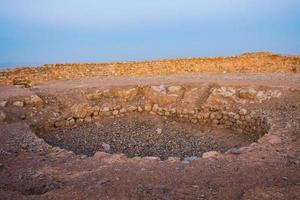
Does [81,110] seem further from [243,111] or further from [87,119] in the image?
[243,111]

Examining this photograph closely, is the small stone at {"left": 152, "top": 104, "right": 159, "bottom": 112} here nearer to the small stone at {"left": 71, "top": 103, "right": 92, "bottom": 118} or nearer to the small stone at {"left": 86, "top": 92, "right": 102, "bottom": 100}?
the small stone at {"left": 86, "top": 92, "right": 102, "bottom": 100}

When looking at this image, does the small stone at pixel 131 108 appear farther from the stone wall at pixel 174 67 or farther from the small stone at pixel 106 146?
the stone wall at pixel 174 67

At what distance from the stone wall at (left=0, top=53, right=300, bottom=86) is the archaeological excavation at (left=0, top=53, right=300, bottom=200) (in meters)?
0.04

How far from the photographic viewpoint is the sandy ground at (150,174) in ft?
16.3

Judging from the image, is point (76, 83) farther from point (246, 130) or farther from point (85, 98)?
point (246, 130)

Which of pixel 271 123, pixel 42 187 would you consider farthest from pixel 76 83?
pixel 42 187

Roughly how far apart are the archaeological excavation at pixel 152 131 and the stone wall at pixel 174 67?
0.04m

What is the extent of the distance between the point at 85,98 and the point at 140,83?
1.96 meters

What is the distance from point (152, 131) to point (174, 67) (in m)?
5.66

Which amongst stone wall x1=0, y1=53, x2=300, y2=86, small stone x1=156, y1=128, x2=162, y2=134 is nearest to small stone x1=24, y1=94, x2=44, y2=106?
small stone x1=156, y1=128, x2=162, y2=134

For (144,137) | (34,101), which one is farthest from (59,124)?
(144,137)

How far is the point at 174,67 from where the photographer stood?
15562 mm

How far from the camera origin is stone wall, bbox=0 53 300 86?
14820 mm

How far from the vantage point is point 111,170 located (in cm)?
589
